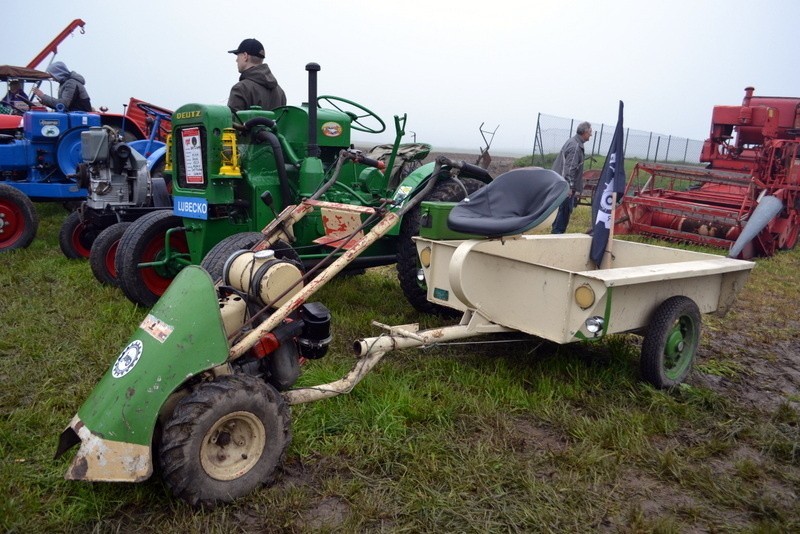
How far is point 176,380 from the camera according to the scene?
229 cm

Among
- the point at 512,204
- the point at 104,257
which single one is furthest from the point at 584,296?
the point at 104,257

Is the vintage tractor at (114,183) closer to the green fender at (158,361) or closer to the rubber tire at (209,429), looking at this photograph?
the green fender at (158,361)

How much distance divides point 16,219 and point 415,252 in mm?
4761

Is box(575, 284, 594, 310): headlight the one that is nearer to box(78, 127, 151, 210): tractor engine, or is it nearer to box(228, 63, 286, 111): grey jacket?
box(228, 63, 286, 111): grey jacket

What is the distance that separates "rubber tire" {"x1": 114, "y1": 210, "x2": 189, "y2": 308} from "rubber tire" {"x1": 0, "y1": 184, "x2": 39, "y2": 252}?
8.92 feet

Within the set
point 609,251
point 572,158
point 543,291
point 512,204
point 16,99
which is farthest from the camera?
point 16,99

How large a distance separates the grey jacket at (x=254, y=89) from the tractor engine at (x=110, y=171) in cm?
151

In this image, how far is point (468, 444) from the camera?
3.01 meters

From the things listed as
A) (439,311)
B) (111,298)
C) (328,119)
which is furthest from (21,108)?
(439,311)

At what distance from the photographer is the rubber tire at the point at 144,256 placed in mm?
4684

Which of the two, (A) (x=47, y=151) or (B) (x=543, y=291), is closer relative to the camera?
(B) (x=543, y=291)

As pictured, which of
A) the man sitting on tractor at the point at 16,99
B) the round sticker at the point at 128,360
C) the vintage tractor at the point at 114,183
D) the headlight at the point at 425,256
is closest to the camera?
the round sticker at the point at 128,360

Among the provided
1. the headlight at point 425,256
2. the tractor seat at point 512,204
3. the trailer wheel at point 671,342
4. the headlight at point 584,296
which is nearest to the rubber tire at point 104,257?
the headlight at point 425,256

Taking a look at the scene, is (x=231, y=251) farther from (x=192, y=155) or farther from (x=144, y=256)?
(x=144, y=256)
